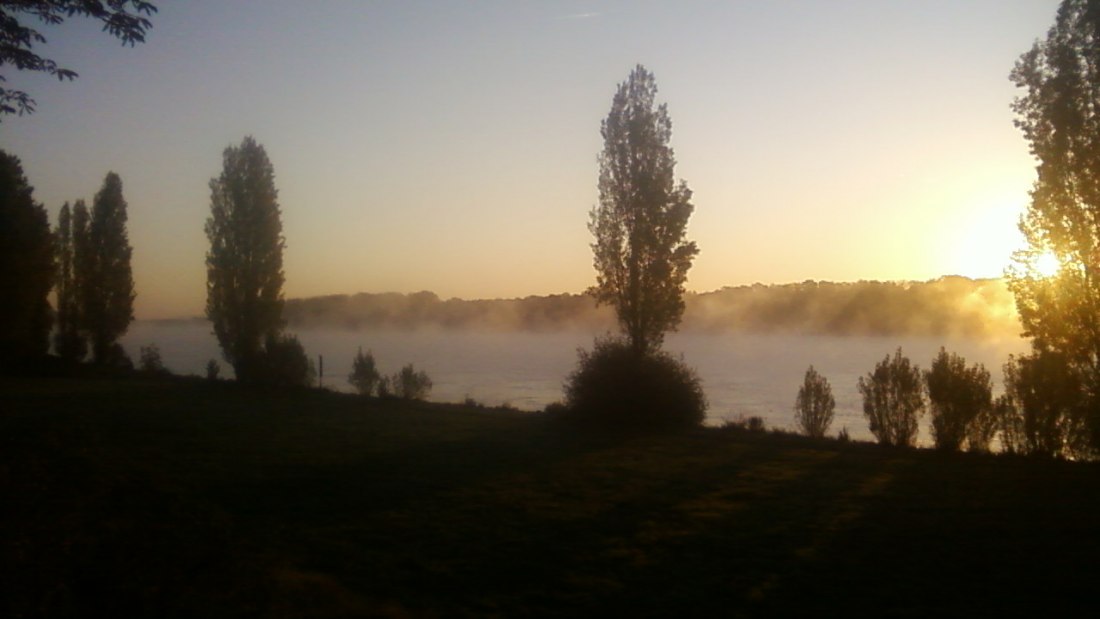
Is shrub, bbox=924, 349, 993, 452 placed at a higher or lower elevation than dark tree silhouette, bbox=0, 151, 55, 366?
lower

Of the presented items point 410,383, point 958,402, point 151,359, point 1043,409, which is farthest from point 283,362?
point 1043,409

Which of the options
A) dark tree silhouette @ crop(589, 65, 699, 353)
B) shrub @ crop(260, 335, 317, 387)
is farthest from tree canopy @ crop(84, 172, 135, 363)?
dark tree silhouette @ crop(589, 65, 699, 353)

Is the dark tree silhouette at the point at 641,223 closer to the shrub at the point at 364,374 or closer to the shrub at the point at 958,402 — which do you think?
the shrub at the point at 958,402

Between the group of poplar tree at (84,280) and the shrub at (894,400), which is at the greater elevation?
the group of poplar tree at (84,280)

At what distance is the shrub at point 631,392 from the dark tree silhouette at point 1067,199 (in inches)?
312

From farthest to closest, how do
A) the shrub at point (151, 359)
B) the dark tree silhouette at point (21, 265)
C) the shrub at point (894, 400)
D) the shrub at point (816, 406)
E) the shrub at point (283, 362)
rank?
the shrub at point (151, 359)
the shrub at point (283, 362)
the dark tree silhouette at point (21, 265)
the shrub at point (816, 406)
the shrub at point (894, 400)

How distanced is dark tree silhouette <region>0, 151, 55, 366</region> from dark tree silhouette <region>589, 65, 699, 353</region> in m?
23.3

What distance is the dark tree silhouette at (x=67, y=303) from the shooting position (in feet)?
148

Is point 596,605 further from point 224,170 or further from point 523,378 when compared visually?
point 224,170

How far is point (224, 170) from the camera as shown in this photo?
3966cm

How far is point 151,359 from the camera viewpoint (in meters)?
44.9

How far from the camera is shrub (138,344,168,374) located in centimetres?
4362

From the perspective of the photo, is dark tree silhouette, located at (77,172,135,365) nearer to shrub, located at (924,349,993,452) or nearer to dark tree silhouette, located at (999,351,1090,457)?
shrub, located at (924,349,993,452)

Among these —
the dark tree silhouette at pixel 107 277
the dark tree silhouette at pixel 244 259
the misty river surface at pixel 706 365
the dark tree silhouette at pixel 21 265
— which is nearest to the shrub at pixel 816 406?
the misty river surface at pixel 706 365
